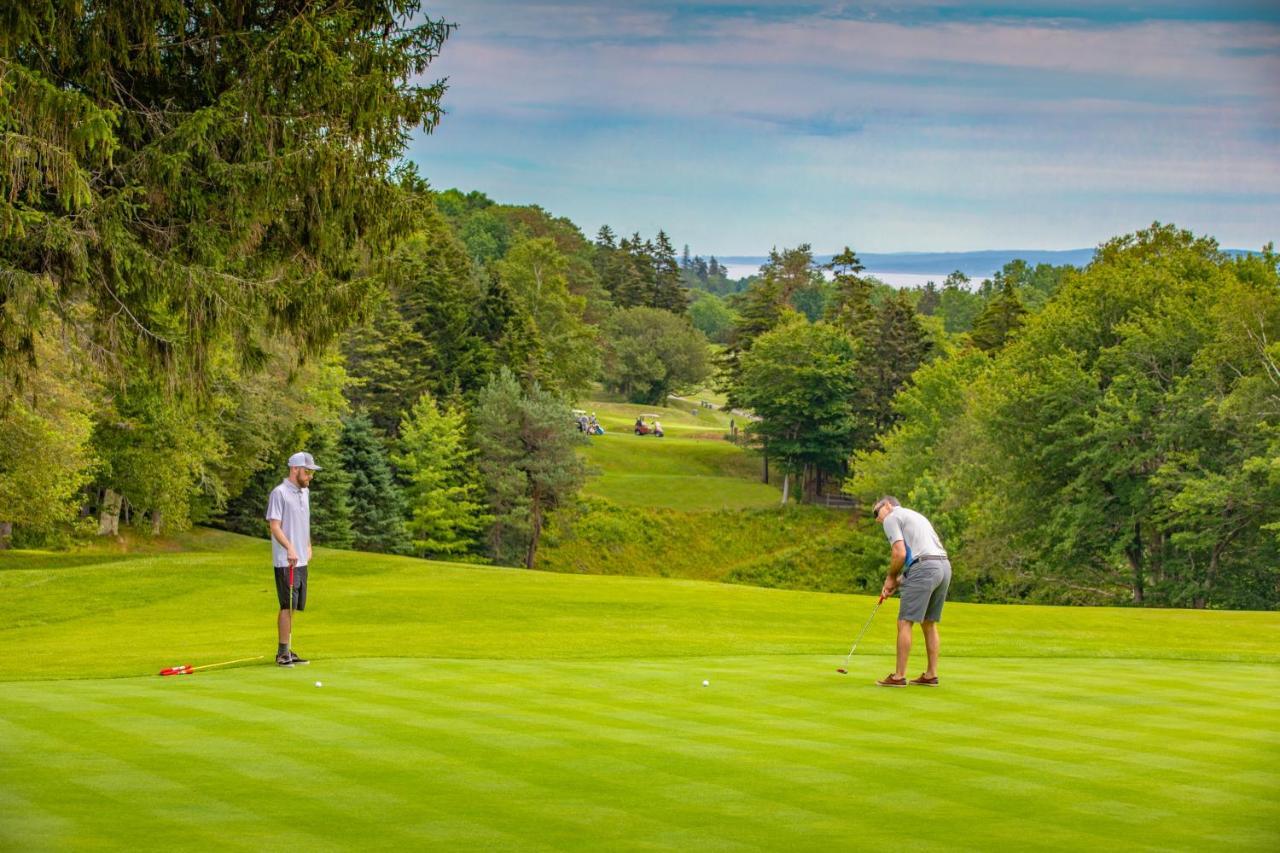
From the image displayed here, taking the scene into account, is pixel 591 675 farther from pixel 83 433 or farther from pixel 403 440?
pixel 403 440

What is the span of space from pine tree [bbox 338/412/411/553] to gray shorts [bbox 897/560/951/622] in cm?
5418

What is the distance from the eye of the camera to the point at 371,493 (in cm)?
6881

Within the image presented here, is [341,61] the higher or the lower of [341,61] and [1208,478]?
the higher

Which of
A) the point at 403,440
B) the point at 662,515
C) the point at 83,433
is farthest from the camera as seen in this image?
the point at 662,515

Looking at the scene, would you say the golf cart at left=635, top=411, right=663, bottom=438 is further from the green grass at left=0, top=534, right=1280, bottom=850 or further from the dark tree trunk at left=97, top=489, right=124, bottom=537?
the green grass at left=0, top=534, right=1280, bottom=850

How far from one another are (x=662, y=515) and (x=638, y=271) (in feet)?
235

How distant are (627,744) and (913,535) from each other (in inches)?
213

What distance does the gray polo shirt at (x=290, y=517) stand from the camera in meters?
16.6

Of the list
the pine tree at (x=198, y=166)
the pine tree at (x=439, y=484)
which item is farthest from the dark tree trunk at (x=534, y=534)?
the pine tree at (x=198, y=166)


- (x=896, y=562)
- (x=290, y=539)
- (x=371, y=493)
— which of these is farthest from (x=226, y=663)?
(x=371, y=493)

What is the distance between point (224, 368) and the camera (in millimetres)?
47656

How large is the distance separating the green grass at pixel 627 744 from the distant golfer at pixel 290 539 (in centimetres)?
73

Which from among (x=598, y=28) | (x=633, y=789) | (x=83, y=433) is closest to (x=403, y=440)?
(x=83, y=433)

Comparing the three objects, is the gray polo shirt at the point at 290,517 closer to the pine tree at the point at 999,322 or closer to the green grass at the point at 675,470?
the green grass at the point at 675,470
